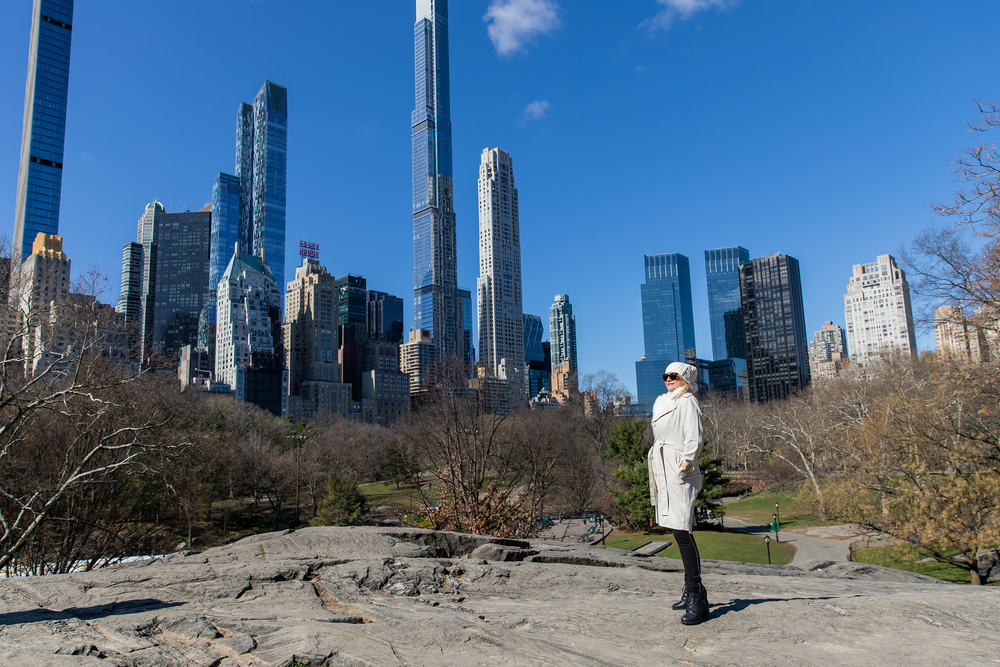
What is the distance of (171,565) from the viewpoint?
723cm

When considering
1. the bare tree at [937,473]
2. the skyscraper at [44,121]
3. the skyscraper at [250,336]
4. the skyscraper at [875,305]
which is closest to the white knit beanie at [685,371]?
the bare tree at [937,473]

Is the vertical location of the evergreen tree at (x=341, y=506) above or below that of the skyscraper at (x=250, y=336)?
below

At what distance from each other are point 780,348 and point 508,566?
208 m

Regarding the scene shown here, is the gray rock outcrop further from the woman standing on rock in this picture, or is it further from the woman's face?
the woman's face

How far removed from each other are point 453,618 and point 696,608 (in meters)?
1.97

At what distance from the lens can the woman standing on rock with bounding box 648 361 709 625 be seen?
469cm

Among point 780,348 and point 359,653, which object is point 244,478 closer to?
point 359,653

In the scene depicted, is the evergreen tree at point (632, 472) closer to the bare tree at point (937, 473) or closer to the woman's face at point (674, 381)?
the bare tree at point (937, 473)

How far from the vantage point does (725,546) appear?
3139 centimetres

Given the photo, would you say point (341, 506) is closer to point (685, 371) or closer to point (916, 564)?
point (916, 564)

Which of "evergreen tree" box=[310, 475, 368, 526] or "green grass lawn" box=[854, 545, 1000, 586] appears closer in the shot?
"green grass lawn" box=[854, 545, 1000, 586]

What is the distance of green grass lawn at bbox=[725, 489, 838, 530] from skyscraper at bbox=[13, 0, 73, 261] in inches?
6857

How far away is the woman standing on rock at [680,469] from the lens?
469 centimetres

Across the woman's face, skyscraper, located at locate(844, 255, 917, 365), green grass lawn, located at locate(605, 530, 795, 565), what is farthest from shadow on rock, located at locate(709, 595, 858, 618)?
skyscraper, located at locate(844, 255, 917, 365)
